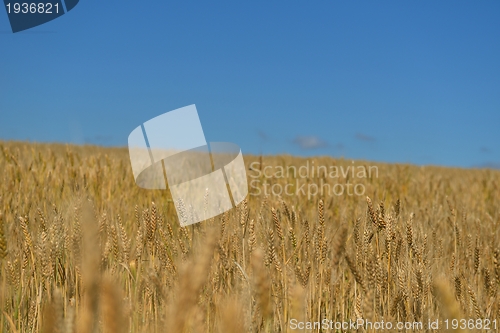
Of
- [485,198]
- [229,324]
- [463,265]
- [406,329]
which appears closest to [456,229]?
[463,265]

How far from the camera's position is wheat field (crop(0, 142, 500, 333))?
506 mm

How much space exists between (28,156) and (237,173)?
2.21 m

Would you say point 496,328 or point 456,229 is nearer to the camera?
point 496,328

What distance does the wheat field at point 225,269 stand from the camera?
506mm

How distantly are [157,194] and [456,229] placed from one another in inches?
91.5

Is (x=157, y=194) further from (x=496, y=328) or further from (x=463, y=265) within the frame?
(x=496, y=328)

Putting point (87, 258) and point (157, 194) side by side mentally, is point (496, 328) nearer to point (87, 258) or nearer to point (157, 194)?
point (87, 258)

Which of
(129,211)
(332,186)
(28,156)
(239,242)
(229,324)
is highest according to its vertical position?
(28,156)

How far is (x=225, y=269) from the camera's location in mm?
1623

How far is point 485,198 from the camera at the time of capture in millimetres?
4812

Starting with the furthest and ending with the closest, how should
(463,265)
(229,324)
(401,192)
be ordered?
(401,192)
(463,265)
(229,324)

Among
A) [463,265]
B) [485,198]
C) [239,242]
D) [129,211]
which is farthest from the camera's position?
[485,198]

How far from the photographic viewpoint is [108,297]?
1.26ft

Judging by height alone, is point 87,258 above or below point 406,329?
above
